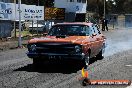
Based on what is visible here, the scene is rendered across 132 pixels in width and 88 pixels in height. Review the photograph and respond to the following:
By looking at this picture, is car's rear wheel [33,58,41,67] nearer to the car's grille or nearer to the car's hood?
the car's grille

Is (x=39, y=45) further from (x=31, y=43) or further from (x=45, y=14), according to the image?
(x=45, y=14)

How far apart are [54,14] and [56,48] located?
24564mm

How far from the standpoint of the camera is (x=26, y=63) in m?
14.7

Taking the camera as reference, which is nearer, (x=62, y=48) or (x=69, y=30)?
(x=62, y=48)

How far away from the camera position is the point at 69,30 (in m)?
14.1

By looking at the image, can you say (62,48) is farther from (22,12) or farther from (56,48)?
(22,12)

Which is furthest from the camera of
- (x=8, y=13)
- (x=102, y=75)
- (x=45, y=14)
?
(x=45, y=14)

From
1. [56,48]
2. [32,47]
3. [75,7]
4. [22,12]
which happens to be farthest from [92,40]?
[75,7]

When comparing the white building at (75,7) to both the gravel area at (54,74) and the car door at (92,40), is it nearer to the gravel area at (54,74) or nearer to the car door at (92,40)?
the car door at (92,40)

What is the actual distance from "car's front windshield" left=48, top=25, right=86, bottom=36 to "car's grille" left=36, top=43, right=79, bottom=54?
1389 millimetres

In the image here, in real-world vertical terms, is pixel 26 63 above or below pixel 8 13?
below

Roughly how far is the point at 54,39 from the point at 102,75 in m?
2.28

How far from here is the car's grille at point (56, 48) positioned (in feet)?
41.2

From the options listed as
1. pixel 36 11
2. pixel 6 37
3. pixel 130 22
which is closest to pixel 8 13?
pixel 6 37
